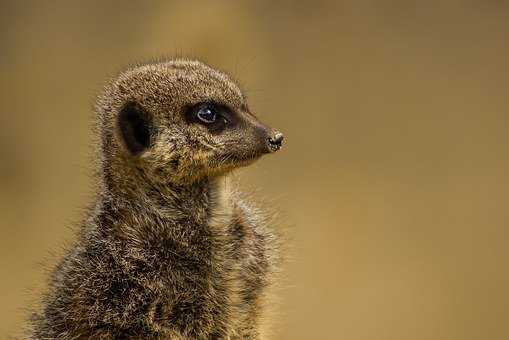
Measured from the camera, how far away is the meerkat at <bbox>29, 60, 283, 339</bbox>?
1715 mm

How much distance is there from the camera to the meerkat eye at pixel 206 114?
1.74m

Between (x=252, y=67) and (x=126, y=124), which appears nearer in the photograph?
(x=126, y=124)

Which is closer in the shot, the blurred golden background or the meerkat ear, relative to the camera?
the meerkat ear

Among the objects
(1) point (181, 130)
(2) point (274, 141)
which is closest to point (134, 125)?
(1) point (181, 130)

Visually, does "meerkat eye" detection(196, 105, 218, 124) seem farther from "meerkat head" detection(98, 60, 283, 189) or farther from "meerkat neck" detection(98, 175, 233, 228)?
"meerkat neck" detection(98, 175, 233, 228)

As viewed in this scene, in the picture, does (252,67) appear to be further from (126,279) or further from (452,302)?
(126,279)

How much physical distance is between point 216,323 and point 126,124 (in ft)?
1.38

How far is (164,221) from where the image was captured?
1741 millimetres

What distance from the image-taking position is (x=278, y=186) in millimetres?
3574

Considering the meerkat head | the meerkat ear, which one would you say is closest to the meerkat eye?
the meerkat head

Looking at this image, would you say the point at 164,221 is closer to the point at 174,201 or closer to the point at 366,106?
the point at 174,201

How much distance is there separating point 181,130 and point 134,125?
101 millimetres

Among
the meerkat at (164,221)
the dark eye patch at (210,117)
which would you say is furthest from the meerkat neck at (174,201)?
the dark eye patch at (210,117)

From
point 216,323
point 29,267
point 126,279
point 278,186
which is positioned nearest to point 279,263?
point 216,323
